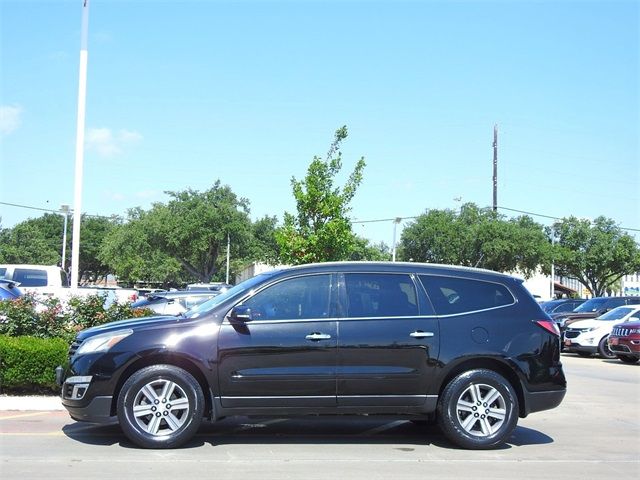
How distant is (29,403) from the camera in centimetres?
973

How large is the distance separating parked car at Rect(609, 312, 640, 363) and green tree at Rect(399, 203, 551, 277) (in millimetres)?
30203

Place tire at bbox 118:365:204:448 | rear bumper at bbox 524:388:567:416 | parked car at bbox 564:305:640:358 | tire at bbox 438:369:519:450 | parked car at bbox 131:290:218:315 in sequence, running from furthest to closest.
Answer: parked car at bbox 564:305:640:358, parked car at bbox 131:290:218:315, rear bumper at bbox 524:388:567:416, tire at bbox 438:369:519:450, tire at bbox 118:365:204:448

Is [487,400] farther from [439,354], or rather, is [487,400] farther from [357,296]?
[357,296]

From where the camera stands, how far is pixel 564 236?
56.8 meters

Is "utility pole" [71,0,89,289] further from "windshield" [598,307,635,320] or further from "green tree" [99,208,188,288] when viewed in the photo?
"green tree" [99,208,188,288]

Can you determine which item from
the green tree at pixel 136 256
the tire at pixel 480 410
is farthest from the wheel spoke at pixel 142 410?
the green tree at pixel 136 256

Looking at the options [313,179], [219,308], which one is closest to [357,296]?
[219,308]

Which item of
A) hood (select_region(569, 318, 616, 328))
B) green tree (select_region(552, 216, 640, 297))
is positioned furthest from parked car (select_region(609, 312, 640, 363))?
green tree (select_region(552, 216, 640, 297))

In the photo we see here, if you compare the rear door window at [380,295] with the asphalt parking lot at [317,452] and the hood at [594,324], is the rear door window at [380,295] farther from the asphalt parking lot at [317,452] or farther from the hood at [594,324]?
the hood at [594,324]

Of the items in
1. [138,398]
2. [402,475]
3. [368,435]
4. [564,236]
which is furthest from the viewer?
[564,236]

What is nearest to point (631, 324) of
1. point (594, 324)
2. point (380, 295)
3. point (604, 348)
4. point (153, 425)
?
point (604, 348)

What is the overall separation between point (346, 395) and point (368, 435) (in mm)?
1220

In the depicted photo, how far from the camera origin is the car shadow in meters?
7.85

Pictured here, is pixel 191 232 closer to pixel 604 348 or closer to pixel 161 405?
pixel 604 348
